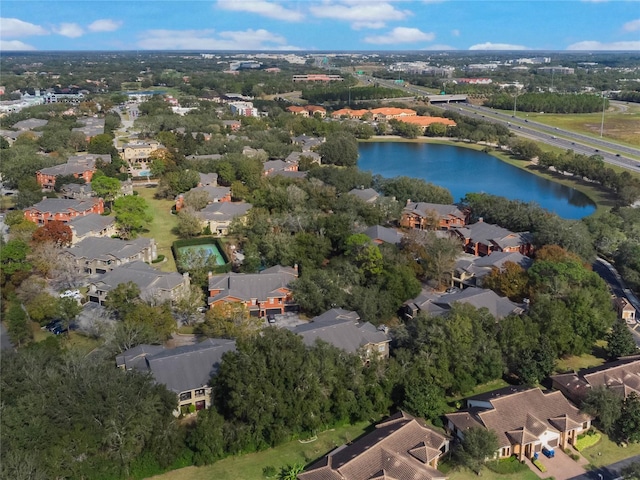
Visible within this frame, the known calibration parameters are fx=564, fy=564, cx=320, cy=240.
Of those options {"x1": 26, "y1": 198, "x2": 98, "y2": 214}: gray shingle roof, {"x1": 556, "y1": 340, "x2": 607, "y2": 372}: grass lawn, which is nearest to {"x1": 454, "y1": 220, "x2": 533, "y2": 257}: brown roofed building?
{"x1": 556, "y1": 340, "x2": 607, "y2": 372}: grass lawn

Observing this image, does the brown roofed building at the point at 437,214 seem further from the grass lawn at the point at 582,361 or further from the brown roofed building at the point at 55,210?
the brown roofed building at the point at 55,210

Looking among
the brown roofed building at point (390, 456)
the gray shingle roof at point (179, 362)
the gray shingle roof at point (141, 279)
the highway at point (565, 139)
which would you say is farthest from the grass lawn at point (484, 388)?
the highway at point (565, 139)

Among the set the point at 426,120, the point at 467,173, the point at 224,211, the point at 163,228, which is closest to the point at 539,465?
the point at 224,211

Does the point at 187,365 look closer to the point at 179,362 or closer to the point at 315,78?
the point at 179,362

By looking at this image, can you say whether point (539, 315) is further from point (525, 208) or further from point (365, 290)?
point (525, 208)

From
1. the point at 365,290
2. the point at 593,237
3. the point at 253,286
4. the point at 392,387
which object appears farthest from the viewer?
the point at 593,237

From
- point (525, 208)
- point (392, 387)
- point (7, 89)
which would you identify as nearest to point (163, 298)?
point (392, 387)
